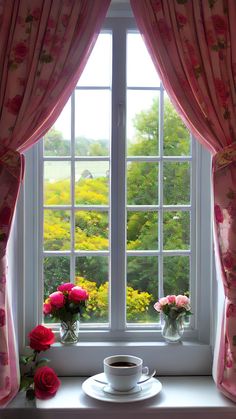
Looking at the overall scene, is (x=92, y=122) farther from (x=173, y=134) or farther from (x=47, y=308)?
(x=47, y=308)

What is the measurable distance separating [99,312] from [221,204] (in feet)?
2.69

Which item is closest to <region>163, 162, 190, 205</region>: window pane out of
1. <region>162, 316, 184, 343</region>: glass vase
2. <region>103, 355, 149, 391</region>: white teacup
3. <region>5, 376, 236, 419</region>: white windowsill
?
<region>162, 316, 184, 343</region>: glass vase

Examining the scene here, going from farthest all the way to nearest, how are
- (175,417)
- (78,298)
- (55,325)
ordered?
(55,325) → (78,298) → (175,417)

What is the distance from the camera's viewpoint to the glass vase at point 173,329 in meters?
2.38

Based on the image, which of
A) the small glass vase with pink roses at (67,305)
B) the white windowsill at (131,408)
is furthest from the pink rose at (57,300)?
the white windowsill at (131,408)

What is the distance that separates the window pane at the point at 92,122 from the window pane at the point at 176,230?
17.5 inches

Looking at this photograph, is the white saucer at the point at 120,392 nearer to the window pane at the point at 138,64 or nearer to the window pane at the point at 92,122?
the window pane at the point at 92,122

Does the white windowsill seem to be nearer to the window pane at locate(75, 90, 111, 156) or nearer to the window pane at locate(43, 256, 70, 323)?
the window pane at locate(43, 256, 70, 323)

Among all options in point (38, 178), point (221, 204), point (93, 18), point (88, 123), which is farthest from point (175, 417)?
point (93, 18)

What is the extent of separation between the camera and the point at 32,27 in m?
2.18

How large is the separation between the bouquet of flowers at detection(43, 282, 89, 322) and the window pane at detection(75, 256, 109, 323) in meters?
0.16

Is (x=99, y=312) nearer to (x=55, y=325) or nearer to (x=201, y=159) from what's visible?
(x=55, y=325)

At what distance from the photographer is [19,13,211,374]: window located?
8.10ft

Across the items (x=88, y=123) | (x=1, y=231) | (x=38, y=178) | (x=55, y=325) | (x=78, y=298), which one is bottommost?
(x=55, y=325)
